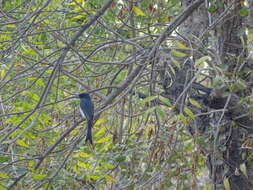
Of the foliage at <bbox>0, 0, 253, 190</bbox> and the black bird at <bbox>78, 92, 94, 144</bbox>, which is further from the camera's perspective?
the black bird at <bbox>78, 92, 94, 144</bbox>

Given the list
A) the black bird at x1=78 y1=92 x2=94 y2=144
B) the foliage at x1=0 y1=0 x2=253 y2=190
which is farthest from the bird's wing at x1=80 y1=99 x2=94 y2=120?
the foliage at x1=0 y1=0 x2=253 y2=190

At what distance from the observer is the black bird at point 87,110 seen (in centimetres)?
400

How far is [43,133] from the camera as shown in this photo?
397 cm

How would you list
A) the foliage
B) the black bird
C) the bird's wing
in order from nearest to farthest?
the foliage
the black bird
the bird's wing

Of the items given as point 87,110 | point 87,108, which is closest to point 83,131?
point 87,110

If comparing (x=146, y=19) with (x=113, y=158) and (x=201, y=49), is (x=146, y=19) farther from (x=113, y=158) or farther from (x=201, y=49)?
(x=113, y=158)

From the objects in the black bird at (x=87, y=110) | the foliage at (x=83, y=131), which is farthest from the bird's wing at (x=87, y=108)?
the foliage at (x=83, y=131)

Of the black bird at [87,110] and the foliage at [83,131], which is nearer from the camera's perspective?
the foliage at [83,131]

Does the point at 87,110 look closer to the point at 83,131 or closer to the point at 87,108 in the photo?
the point at 87,108

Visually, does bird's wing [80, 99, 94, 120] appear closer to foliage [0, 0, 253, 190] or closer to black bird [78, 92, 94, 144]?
black bird [78, 92, 94, 144]

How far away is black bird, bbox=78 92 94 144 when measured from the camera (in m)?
4.00

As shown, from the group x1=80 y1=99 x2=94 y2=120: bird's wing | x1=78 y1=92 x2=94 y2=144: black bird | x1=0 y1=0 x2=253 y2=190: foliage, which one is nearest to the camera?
x1=0 y1=0 x2=253 y2=190: foliage

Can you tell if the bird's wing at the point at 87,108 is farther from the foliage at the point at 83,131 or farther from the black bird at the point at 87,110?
the foliage at the point at 83,131

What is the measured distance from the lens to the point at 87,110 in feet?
14.9
